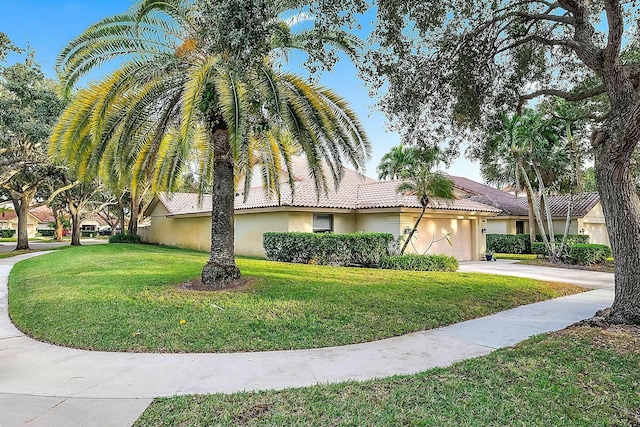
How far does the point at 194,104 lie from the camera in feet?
25.9

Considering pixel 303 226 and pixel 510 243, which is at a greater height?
pixel 303 226

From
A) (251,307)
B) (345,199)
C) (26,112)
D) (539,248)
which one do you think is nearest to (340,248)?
(345,199)

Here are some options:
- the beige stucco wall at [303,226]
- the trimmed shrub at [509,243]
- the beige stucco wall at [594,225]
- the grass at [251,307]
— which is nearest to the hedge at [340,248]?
the beige stucco wall at [303,226]

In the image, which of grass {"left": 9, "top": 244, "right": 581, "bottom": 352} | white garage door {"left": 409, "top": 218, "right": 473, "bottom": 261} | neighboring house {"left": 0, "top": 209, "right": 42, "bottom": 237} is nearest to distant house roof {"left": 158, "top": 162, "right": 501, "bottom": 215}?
white garage door {"left": 409, "top": 218, "right": 473, "bottom": 261}

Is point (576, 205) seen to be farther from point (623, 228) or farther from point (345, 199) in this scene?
point (623, 228)

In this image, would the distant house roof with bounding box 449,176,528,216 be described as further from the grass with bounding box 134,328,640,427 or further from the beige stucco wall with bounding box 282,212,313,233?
the grass with bounding box 134,328,640,427

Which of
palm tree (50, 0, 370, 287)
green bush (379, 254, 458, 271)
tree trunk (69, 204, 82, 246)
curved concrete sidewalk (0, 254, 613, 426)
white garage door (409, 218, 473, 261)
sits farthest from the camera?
tree trunk (69, 204, 82, 246)

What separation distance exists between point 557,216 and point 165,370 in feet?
96.3

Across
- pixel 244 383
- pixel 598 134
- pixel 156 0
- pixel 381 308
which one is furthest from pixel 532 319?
pixel 156 0

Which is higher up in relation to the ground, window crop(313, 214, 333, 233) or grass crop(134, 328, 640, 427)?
window crop(313, 214, 333, 233)

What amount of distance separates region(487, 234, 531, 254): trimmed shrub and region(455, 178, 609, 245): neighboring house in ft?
4.48

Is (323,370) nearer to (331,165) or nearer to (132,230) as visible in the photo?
(331,165)

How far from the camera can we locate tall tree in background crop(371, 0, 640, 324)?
699 cm

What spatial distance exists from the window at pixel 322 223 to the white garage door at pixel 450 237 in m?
4.23
